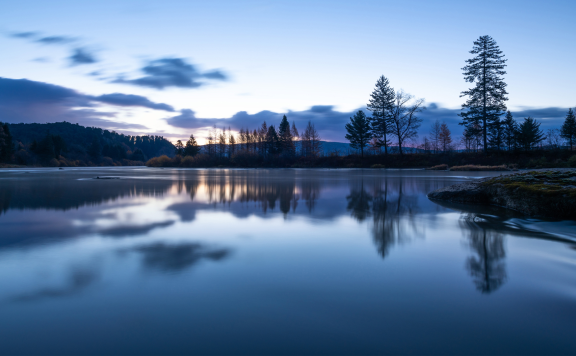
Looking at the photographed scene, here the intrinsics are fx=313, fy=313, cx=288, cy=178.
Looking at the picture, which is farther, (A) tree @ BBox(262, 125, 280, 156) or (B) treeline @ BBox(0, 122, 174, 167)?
(A) tree @ BBox(262, 125, 280, 156)

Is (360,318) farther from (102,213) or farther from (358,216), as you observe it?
(102,213)

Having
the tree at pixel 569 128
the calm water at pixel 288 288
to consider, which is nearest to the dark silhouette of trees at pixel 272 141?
the tree at pixel 569 128

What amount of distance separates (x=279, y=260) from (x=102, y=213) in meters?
4.83

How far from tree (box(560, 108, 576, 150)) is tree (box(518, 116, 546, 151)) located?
4.10 meters

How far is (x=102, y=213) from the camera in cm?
649

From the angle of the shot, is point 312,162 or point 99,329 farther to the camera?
point 312,162

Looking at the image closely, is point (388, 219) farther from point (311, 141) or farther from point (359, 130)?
point (311, 141)

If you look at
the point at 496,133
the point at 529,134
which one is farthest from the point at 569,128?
the point at 496,133

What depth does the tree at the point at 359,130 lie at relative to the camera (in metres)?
51.4

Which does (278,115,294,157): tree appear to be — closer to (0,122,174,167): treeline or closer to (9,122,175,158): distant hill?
(0,122,174,167): treeline

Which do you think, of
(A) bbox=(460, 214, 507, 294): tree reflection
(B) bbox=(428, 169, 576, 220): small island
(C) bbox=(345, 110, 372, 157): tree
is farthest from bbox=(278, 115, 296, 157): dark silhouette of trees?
(A) bbox=(460, 214, 507, 294): tree reflection

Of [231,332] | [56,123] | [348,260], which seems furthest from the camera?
[56,123]

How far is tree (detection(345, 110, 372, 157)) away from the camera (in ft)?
169

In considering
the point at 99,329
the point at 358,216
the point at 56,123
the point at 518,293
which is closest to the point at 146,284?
the point at 99,329
